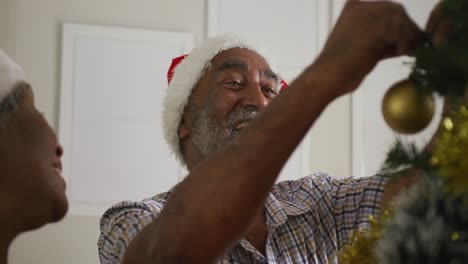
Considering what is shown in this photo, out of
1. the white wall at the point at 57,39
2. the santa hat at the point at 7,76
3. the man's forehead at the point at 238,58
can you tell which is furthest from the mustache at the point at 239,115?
the white wall at the point at 57,39

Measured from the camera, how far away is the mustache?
1.64 metres

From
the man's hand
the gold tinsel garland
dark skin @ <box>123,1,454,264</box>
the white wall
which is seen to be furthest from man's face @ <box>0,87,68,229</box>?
the white wall

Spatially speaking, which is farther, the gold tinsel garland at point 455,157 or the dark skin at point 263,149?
the dark skin at point 263,149

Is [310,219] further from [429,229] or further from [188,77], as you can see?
[429,229]

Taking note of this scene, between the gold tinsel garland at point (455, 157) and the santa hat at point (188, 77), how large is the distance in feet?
4.13

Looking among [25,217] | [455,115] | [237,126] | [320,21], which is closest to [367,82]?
[320,21]

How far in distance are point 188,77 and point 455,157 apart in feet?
4.31

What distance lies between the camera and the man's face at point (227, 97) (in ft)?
5.41

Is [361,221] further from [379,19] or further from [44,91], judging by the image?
[44,91]

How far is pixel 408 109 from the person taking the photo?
622 millimetres

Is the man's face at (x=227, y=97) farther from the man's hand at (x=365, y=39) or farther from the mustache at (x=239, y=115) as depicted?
the man's hand at (x=365, y=39)

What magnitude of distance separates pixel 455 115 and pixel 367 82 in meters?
2.53

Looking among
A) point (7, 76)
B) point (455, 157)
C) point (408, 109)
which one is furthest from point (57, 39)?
point (455, 157)

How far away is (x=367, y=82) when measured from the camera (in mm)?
3045
